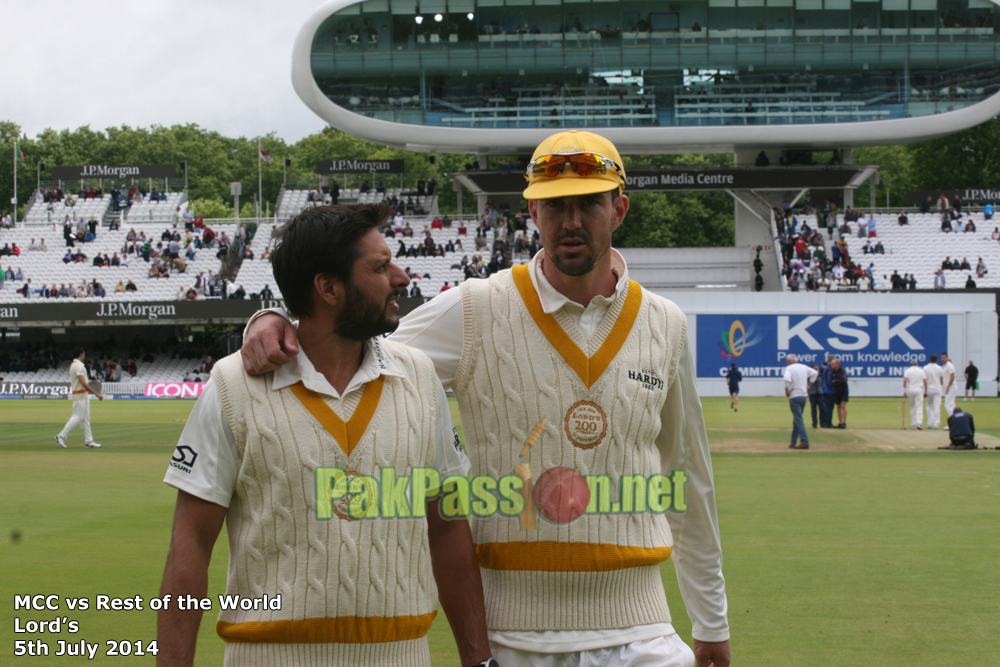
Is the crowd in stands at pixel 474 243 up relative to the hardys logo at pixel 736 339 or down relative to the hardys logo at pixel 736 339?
up

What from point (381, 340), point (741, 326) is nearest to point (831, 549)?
point (381, 340)

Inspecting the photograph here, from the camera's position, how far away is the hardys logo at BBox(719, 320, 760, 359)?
35.1 metres

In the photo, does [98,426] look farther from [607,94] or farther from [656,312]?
[607,94]

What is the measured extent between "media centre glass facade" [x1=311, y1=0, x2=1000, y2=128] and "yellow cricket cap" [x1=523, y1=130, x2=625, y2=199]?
165ft

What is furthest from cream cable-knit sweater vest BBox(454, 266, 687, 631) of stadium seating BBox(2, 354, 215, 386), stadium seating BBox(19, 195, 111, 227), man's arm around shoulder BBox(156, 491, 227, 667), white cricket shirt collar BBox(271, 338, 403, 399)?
stadium seating BBox(19, 195, 111, 227)

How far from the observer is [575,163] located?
11.3 feet

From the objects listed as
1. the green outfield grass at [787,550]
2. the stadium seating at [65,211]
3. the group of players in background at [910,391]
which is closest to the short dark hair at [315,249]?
the green outfield grass at [787,550]

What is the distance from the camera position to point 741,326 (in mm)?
35125

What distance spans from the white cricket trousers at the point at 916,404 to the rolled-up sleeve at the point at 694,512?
20.4m

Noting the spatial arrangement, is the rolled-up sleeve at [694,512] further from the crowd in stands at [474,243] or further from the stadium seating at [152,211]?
the stadium seating at [152,211]

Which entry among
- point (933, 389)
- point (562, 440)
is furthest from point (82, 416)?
point (933, 389)

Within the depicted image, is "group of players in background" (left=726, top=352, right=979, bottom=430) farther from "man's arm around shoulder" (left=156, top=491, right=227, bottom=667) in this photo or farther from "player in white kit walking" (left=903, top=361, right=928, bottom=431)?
"man's arm around shoulder" (left=156, top=491, right=227, bottom=667)

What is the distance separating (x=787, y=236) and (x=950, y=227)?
8400mm

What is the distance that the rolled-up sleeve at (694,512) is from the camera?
144 inches
